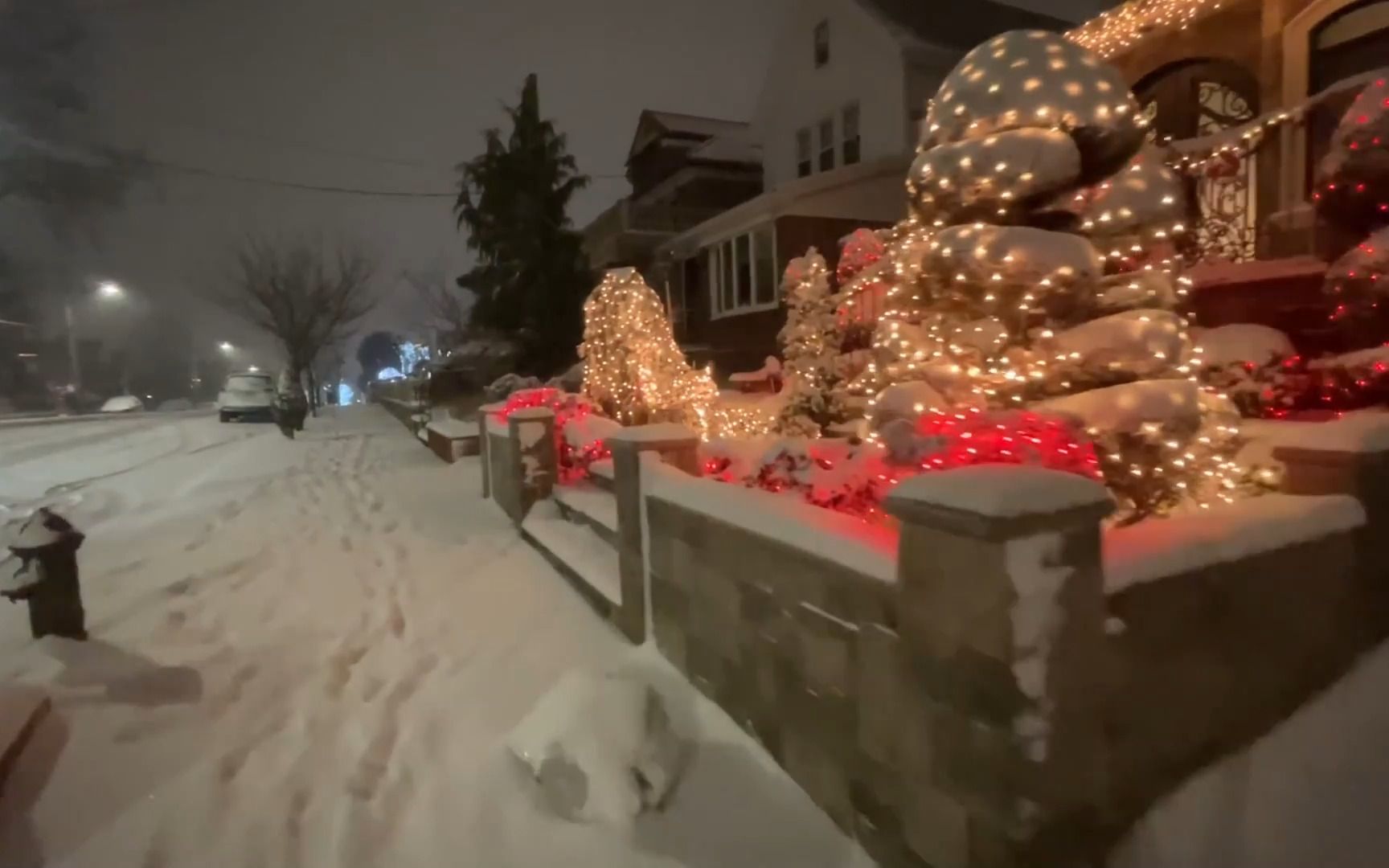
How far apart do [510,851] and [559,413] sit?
5.76 m

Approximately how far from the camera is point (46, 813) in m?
3.67

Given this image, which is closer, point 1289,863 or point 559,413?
point 1289,863

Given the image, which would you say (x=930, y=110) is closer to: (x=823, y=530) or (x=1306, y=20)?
(x=823, y=530)

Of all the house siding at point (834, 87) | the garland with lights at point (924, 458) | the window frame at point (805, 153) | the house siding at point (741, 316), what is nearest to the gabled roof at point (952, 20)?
the house siding at point (834, 87)

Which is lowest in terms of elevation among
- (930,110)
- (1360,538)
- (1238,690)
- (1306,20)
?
(1238,690)

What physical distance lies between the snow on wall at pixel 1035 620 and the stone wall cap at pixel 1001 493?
0.09 meters

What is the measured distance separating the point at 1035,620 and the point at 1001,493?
14.0 inches

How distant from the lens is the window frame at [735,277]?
56.1ft

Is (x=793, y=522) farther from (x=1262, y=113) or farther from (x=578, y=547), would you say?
(x=1262, y=113)

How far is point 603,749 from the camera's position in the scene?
12.4 ft

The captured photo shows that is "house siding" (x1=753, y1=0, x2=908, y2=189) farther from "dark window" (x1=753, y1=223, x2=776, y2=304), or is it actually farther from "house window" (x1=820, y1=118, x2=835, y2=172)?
"dark window" (x1=753, y1=223, x2=776, y2=304)

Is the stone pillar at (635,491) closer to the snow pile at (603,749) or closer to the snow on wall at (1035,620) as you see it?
the snow pile at (603,749)

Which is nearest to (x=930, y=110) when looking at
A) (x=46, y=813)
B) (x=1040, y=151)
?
(x=1040, y=151)

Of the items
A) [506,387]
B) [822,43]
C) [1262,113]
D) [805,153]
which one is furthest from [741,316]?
[1262,113]
